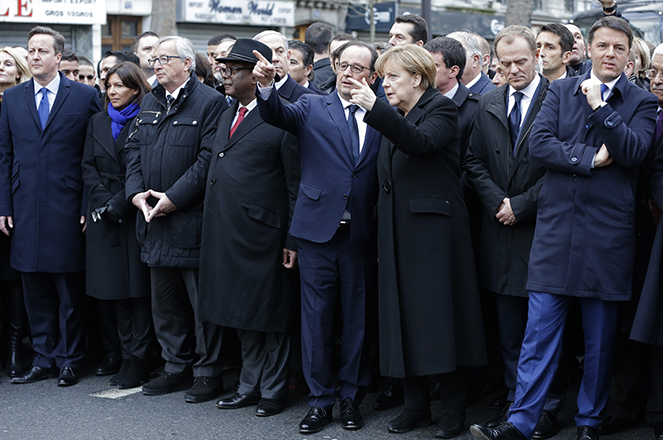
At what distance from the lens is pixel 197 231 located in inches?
222

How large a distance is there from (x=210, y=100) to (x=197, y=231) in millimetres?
892

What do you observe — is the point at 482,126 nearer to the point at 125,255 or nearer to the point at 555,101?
the point at 555,101

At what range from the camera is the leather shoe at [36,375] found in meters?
6.04

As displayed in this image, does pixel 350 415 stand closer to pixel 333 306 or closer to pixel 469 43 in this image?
pixel 333 306

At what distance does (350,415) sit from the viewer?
502cm

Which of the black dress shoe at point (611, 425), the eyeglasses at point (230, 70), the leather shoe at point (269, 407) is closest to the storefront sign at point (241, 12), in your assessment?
the eyeglasses at point (230, 70)

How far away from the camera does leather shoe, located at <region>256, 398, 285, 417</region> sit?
5.25 meters

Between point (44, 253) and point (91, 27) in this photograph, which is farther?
point (91, 27)

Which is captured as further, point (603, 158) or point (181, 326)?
point (181, 326)

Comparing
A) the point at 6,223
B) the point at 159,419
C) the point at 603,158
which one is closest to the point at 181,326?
the point at 159,419

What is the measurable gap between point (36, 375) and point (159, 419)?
1405 mm

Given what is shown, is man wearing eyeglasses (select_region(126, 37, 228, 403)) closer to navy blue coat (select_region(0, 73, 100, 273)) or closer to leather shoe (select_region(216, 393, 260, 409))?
leather shoe (select_region(216, 393, 260, 409))

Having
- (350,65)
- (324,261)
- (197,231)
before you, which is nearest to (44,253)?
(197,231)

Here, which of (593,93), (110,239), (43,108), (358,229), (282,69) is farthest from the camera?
(282,69)
